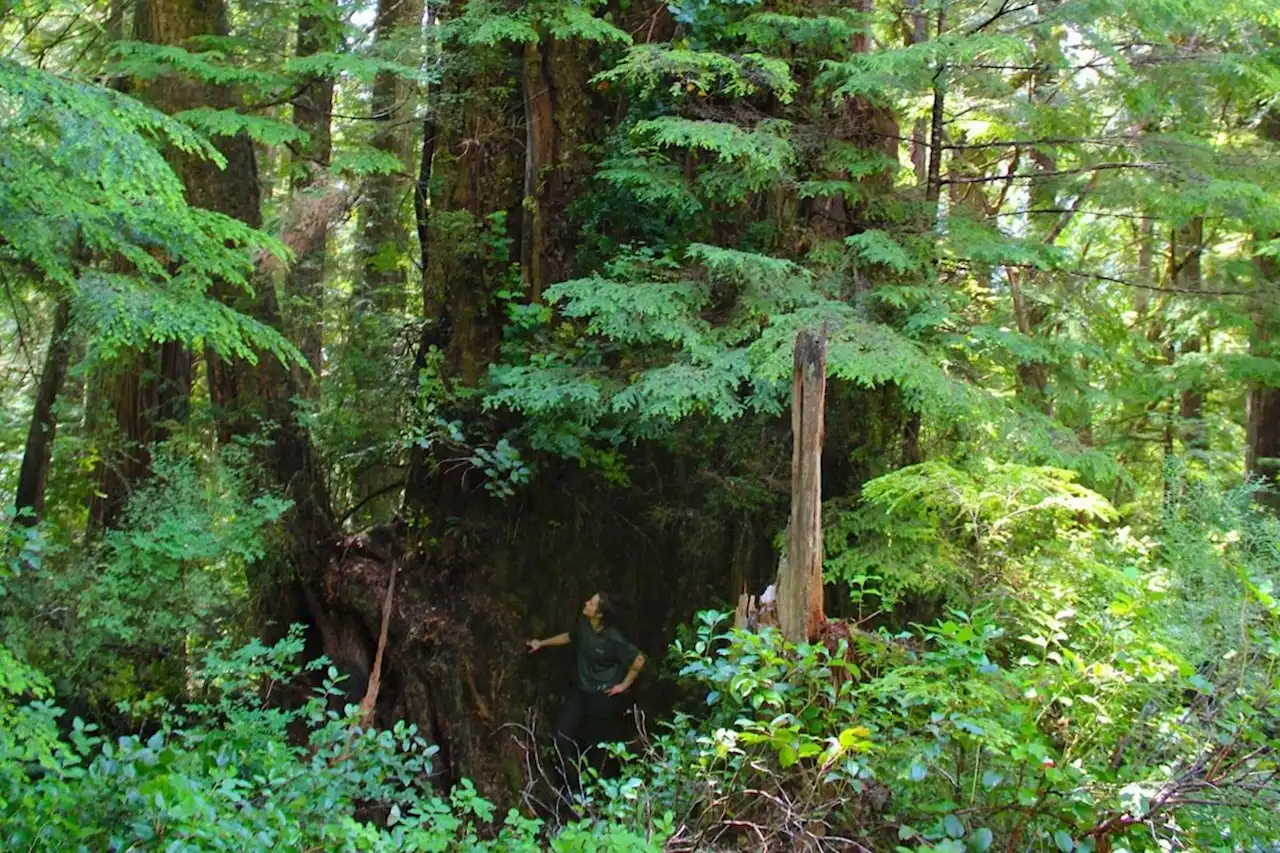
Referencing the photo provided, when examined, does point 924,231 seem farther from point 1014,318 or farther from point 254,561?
point 254,561

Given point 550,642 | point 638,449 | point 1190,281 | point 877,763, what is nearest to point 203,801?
point 877,763

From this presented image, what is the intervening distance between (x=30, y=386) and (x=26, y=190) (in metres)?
11.1

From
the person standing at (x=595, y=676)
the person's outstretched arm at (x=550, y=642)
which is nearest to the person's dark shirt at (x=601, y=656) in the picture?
the person standing at (x=595, y=676)

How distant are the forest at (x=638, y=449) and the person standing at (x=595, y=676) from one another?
139 millimetres

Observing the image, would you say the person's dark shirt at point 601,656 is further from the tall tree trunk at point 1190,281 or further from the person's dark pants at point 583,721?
the tall tree trunk at point 1190,281

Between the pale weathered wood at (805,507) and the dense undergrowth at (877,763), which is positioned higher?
the pale weathered wood at (805,507)

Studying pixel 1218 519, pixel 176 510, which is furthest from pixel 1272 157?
pixel 176 510

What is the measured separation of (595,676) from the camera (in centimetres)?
739

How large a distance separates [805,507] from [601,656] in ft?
9.50

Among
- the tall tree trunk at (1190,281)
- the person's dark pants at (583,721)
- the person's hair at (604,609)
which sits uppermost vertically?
the tall tree trunk at (1190,281)

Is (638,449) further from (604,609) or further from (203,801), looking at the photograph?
(203,801)

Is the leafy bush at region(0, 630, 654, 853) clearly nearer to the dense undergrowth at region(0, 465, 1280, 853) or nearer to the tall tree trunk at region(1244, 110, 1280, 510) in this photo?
the dense undergrowth at region(0, 465, 1280, 853)

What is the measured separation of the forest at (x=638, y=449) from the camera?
12.1 feet

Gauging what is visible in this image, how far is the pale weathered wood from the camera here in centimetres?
490
